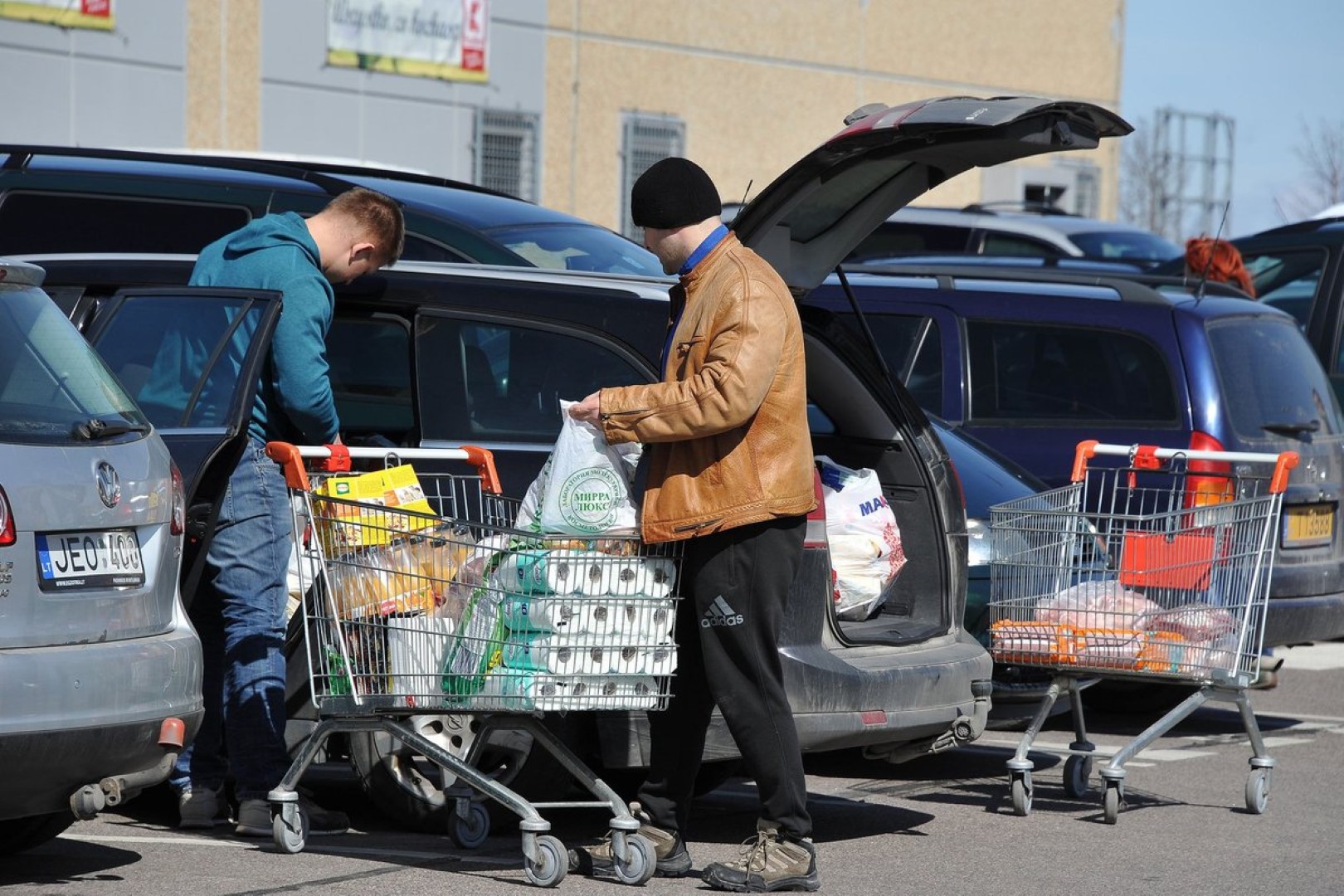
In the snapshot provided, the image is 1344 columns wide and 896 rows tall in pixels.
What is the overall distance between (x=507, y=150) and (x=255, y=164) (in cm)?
1229

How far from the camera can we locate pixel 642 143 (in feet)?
72.7

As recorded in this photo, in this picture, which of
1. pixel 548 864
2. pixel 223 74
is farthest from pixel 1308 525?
pixel 223 74

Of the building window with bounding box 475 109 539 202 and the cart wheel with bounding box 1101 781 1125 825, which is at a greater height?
the building window with bounding box 475 109 539 202

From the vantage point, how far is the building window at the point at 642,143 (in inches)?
865

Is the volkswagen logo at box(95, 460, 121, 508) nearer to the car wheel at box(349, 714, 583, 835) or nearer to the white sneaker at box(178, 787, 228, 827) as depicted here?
the car wheel at box(349, 714, 583, 835)

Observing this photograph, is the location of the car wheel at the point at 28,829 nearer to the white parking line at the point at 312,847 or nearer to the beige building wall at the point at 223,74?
the white parking line at the point at 312,847

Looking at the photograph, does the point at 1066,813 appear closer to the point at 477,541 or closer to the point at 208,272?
the point at 477,541

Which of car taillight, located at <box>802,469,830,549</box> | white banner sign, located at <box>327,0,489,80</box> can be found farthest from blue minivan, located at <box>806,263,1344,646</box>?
white banner sign, located at <box>327,0,489,80</box>

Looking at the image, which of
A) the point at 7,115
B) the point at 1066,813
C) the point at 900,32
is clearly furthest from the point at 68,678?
the point at 900,32

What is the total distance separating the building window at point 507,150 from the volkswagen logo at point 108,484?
15949mm

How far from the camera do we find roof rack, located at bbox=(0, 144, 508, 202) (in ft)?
28.5

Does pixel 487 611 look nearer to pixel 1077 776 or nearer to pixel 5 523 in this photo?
pixel 5 523

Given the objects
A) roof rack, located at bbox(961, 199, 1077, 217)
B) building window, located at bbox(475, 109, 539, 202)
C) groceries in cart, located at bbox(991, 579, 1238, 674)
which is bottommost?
groceries in cart, located at bbox(991, 579, 1238, 674)

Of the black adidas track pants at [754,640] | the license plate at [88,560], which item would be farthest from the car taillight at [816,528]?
the license plate at [88,560]
